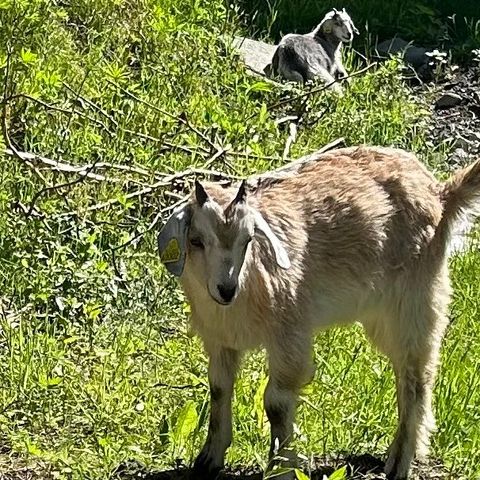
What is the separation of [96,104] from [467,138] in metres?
2.94

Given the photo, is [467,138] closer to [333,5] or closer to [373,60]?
[373,60]

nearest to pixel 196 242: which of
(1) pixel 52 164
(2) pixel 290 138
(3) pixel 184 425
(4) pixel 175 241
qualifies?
(4) pixel 175 241

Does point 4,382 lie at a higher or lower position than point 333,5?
lower

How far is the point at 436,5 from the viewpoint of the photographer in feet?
37.2

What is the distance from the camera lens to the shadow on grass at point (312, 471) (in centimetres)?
480

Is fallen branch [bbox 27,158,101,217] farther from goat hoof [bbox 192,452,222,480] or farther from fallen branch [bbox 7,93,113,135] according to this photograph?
goat hoof [bbox 192,452,222,480]

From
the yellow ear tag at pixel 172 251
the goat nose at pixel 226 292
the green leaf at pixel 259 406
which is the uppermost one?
the yellow ear tag at pixel 172 251

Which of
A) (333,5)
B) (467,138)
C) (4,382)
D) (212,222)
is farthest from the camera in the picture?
(333,5)

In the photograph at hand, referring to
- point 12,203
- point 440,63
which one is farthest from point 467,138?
point 12,203

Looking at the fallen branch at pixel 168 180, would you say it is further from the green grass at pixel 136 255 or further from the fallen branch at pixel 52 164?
the fallen branch at pixel 52 164

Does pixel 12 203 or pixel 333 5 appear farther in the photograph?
pixel 333 5

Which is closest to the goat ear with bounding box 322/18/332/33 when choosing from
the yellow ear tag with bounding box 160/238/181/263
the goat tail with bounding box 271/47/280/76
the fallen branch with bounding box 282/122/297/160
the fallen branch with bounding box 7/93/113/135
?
the goat tail with bounding box 271/47/280/76

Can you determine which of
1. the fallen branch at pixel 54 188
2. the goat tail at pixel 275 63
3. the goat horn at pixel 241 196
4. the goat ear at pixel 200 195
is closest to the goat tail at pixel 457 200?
the goat horn at pixel 241 196

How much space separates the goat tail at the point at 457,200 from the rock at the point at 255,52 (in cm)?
449
